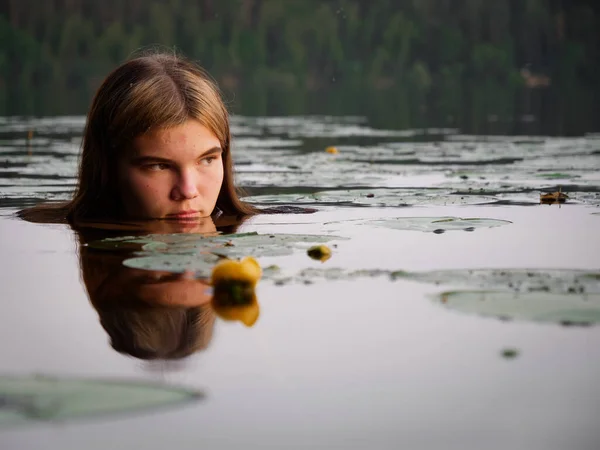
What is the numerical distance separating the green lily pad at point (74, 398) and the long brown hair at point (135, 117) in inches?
78.6

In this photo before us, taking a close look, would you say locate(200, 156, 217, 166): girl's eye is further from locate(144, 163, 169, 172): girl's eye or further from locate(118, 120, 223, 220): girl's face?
locate(144, 163, 169, 172): girl's eye

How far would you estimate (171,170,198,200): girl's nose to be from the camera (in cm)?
333

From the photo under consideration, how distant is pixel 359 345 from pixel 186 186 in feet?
5.55

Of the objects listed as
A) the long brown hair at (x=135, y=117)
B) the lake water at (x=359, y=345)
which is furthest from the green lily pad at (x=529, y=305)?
the long brown hair at (x=135, y=117)

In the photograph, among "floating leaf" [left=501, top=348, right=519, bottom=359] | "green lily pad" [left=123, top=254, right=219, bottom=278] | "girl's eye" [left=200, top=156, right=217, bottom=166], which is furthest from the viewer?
"girl's eye" [left=200, top=156, right=217, bottom=166]

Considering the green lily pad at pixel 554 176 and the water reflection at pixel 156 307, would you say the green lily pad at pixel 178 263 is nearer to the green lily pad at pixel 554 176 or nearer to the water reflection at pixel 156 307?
the water reflection at pixel 156 307

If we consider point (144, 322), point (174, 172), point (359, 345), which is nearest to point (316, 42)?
point (174, 172)

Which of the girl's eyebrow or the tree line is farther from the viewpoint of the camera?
the tree line

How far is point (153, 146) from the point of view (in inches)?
133

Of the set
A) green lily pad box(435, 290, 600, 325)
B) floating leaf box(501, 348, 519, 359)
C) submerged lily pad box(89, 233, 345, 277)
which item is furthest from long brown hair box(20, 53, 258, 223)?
floating leaf box(501, 348, 519, 359)

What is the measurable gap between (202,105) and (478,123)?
821 centimetres

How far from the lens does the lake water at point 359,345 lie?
1.31 m

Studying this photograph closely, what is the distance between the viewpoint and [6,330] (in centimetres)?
187

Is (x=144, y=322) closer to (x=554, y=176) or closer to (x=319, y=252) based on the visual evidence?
(x=319, y=252)
